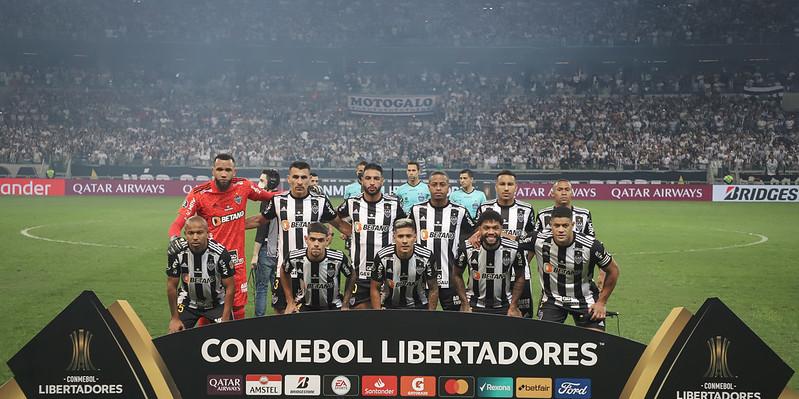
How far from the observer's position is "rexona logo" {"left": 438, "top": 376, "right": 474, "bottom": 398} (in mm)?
4883

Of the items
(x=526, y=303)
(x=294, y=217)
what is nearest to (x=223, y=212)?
(x=294, y=217)

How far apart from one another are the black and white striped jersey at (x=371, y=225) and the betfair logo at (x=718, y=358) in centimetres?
481

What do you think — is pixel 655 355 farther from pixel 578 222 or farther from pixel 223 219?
pixel 223 219

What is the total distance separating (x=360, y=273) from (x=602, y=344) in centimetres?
461

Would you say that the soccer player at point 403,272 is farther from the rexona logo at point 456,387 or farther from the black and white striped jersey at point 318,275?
the rexona logo at point 456,387

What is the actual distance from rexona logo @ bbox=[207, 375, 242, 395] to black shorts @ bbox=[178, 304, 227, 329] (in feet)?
9.77

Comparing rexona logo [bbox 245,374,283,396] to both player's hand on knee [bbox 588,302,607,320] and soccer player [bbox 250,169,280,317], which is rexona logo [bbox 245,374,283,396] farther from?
soccer player [bbox 250,169,280,317]

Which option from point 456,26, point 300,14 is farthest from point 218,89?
point 456,26

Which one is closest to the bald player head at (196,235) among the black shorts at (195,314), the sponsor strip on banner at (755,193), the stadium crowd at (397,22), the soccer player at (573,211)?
the black shorts at (195,314)

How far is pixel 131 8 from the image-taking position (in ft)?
182

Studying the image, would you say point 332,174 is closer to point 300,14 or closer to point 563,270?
point 300,14

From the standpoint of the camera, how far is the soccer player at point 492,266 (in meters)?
8.24

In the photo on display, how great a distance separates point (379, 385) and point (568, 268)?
359 centimetres

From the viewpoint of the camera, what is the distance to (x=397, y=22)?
55.7 meters
